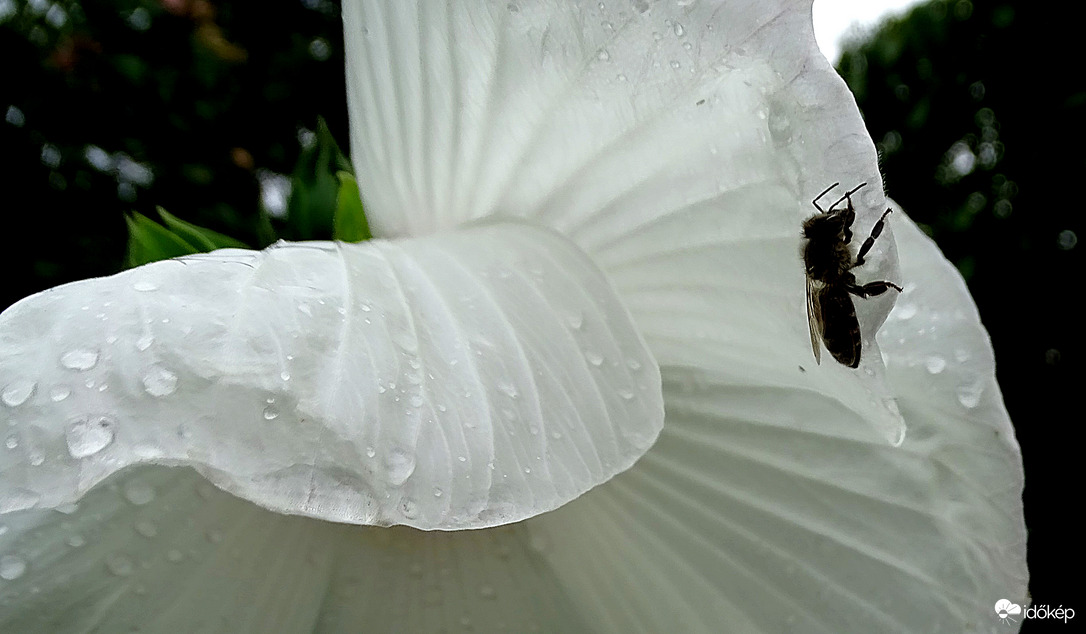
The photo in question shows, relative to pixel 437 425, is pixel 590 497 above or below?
below

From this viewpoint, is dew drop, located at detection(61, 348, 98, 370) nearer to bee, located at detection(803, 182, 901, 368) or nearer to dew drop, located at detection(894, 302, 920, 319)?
bee, located at detection(803, 182, 901, 368)

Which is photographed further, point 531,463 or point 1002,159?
point 1002,159

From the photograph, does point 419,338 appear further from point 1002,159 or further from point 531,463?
point 1002,159

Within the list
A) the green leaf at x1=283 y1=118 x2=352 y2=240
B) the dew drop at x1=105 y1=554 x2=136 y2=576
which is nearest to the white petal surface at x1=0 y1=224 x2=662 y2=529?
the dew drop at x1=105 y1=554 x2=136 y2=576

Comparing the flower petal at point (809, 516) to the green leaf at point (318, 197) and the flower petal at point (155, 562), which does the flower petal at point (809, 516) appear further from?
the green leaf at point (318, 197)

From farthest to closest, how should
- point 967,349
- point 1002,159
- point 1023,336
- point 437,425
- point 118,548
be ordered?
point 1002,159
point 1023,336
point 967,349
point 118,548
point 437,425

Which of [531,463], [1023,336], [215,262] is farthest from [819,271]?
[1023,336]

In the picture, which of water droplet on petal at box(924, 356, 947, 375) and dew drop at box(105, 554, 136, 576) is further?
water droplet on petal at box(924, 356, 947, 375)
